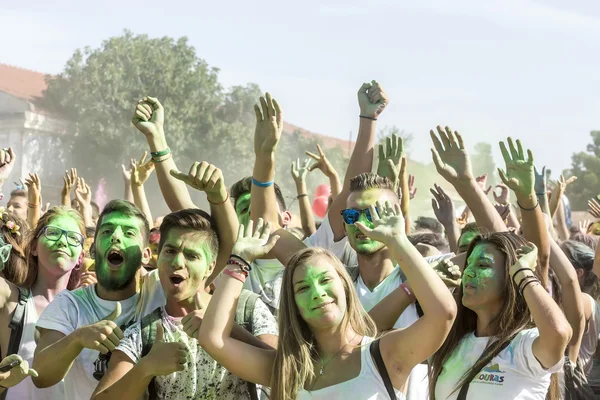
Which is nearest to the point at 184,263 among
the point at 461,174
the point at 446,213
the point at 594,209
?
the point at 461,174

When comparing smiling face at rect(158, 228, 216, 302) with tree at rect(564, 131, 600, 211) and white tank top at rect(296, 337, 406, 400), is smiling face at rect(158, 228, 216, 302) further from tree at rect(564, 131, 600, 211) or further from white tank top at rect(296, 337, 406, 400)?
tree at rect(564, 131, 600, 211)

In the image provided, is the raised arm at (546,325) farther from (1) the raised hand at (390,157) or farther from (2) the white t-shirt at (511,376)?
(1) the raised hand at (390,157)

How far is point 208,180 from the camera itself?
3.95 metres

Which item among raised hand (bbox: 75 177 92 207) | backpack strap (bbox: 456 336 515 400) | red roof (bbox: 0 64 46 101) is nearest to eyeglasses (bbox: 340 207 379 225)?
backpack strap (bbox: 456 336 515 400)

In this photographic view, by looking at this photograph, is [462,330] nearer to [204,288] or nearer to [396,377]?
[396,377]

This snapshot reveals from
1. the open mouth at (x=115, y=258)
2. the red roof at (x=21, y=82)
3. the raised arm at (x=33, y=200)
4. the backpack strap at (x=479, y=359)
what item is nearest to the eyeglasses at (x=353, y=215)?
the backpack strap at (x=479, y=359)

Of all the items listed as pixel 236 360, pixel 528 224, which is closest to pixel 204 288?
pixel 236 360

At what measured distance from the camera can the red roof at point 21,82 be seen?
40188 mm

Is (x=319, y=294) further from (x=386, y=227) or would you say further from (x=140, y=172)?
(x=140, y=172)

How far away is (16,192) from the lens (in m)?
8.20

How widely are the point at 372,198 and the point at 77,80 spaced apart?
34.4 m

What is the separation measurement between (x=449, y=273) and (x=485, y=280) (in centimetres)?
16

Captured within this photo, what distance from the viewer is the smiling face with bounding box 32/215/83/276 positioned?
15.3 ft

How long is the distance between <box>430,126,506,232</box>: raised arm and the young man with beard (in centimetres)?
140
